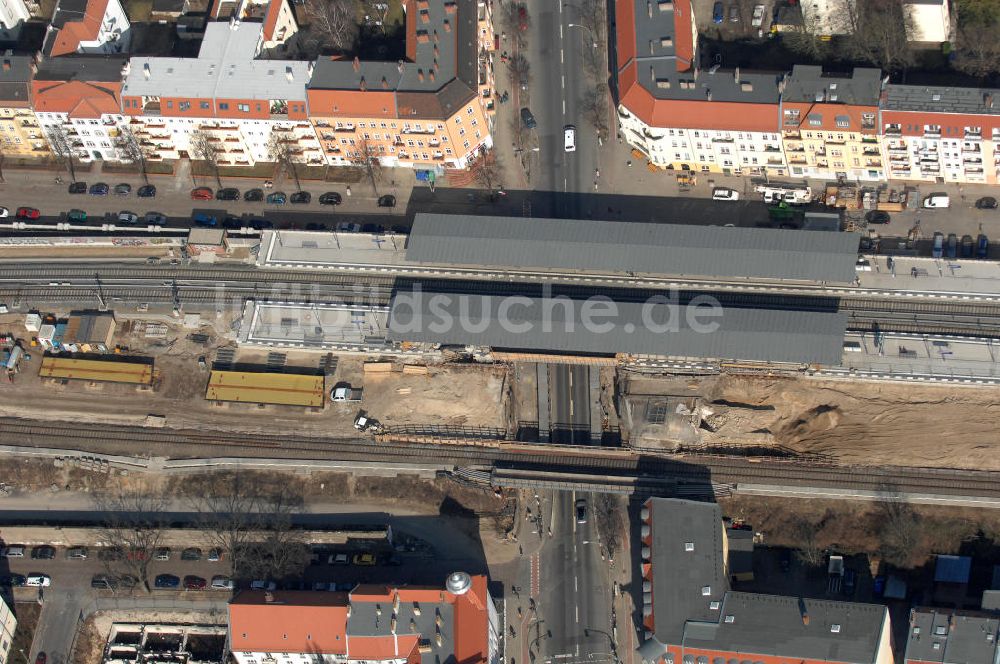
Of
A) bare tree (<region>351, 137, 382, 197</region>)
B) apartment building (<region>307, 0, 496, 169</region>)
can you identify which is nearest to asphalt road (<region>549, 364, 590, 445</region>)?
apartment building (<region>307, 0, 496, 169</region>)

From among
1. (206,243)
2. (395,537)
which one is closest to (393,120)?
(206,243)

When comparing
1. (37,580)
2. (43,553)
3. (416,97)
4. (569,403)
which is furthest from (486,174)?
(37,580)

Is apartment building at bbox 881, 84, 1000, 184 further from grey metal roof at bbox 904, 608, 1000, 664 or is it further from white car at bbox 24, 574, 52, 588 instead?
white car at bbox 24, 574, 52, 588

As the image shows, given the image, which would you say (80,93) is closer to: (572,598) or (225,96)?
(225,96)

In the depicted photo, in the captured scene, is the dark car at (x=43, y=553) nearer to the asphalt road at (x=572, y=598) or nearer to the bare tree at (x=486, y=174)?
the asphalt road at (x=572, y=598)

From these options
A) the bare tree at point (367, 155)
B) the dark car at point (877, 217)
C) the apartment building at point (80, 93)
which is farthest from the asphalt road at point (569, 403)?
the apartment building at point (80, 93)

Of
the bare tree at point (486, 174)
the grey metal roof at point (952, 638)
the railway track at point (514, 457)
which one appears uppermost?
the bare tree at point (486, 174)
